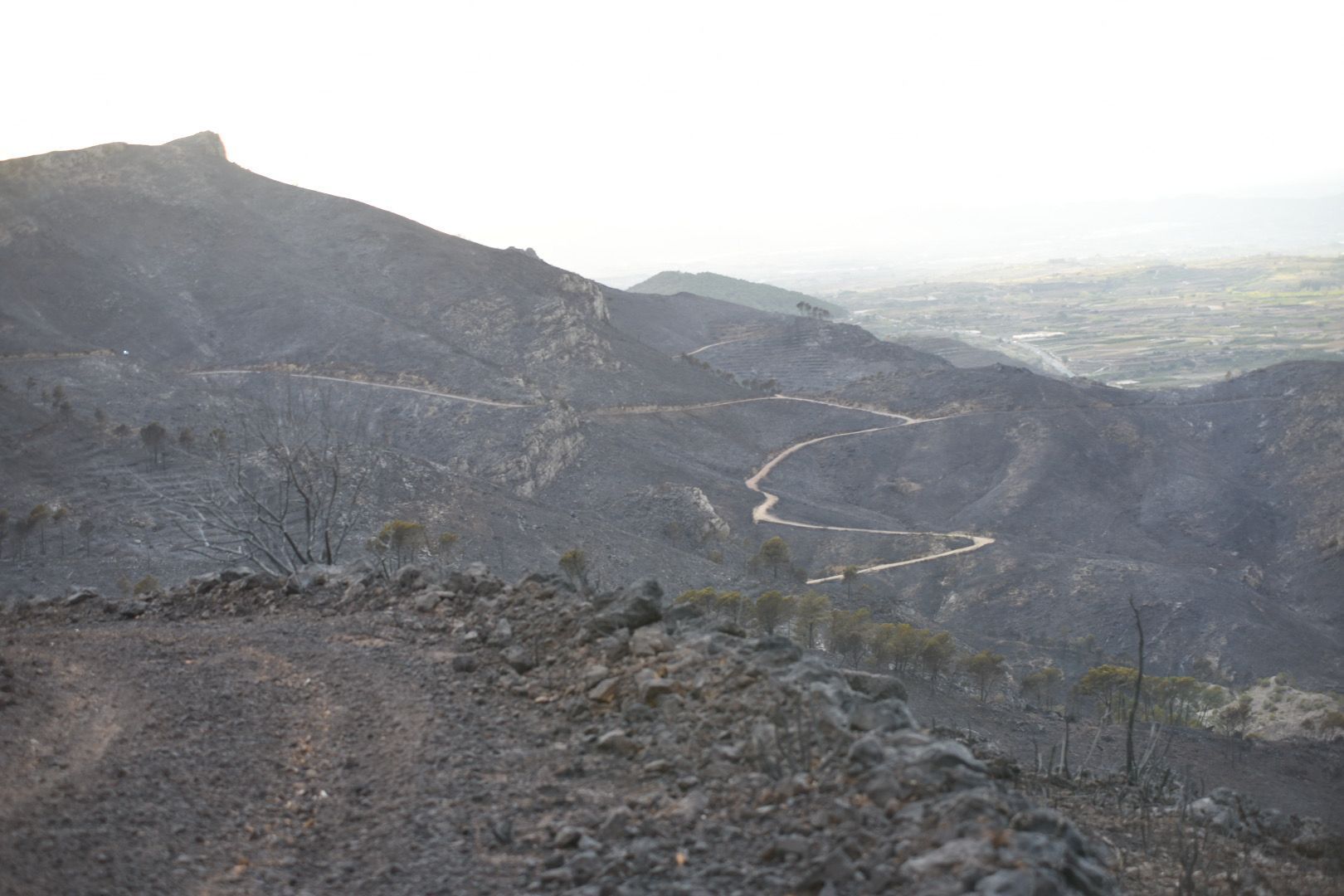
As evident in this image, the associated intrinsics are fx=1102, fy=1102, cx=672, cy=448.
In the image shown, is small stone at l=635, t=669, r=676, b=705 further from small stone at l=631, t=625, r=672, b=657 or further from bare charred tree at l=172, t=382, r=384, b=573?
bare charred tree at l=172, t=382, r=384, b=573

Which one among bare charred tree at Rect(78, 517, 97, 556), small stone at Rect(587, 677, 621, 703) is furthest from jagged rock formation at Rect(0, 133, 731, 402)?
small stone at Rect(587, 677, 621, 703)

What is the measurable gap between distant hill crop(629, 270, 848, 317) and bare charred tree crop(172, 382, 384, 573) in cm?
12528

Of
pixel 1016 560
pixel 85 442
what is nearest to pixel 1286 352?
pixel 1016 560

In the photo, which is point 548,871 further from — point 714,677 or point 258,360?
point 258,360

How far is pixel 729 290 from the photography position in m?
185

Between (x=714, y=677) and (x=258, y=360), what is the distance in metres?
64.0

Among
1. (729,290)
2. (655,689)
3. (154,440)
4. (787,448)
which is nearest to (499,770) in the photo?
(655,689)

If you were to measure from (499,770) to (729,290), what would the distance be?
590 ft

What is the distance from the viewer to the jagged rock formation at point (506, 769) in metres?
6.29

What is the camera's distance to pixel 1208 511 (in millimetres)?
63531

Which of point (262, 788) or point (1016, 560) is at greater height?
point (262, 788)

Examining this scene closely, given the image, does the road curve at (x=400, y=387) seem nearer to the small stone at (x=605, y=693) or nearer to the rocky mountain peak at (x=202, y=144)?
the rocky mountain peak at (x=202, y=144)

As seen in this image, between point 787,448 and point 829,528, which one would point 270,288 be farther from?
point 829,528

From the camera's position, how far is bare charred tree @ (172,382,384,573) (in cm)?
1858
